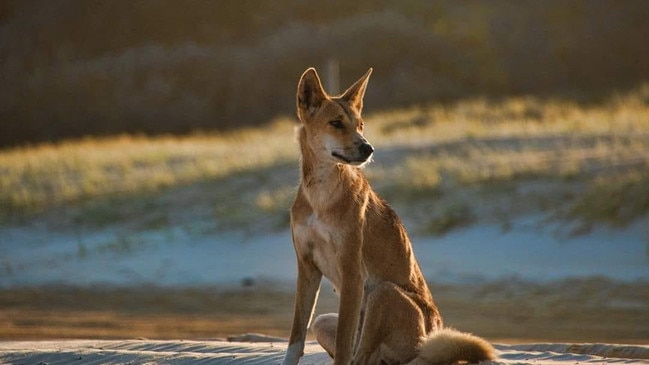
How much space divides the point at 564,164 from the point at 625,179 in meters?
1.61

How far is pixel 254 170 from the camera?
72.5 ft

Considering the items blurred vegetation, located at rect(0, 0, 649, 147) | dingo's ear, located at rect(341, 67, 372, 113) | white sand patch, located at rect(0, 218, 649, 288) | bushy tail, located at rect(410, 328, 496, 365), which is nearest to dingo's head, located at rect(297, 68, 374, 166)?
dingo's ear, located at rect(341, 67, 372, 113)

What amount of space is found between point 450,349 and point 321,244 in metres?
0.90

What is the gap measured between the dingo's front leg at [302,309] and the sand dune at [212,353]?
0.52 m

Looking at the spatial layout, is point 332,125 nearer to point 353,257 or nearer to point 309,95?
point 309,95

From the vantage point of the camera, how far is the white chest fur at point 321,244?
7.59 m

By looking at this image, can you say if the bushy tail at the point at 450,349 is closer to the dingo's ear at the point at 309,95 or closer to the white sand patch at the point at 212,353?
the white sand patch at the point at 212,353

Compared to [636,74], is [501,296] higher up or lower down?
lower down

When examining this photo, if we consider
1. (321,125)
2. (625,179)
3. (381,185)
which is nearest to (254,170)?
(381,185)

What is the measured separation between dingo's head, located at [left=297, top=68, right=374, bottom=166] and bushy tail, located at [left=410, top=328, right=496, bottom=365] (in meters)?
1.05

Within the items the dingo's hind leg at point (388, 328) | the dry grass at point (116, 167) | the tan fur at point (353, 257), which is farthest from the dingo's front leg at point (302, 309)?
the dry grass at point (116, 167)

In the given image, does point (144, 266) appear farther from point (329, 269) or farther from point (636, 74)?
point (636, 74)

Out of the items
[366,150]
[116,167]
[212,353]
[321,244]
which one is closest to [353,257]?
[321,244]

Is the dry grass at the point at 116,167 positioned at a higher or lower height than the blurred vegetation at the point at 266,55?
lower
